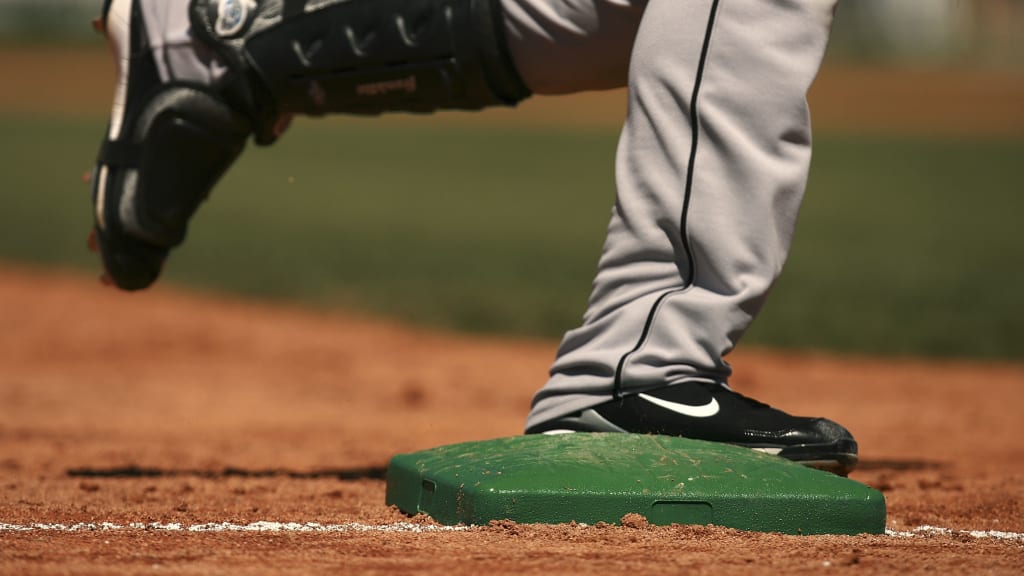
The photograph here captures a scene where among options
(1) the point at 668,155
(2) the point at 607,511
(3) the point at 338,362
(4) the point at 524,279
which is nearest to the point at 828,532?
(2) the point at 607,511

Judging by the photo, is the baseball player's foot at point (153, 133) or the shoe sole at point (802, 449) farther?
the baseball player's foot at point (153, 133)

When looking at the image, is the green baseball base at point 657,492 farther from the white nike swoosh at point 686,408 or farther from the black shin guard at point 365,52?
the black shin guard at point 365,52

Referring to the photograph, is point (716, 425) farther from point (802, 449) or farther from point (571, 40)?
point (571, 40)

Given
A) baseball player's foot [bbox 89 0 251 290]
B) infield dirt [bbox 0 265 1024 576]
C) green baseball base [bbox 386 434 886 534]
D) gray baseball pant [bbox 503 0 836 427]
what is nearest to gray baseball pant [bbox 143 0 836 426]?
gray baseball pant [bbox 503 0 836 427]

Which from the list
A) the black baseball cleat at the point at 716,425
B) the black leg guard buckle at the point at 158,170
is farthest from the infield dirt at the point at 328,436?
the black leg guard buckle at the point at 158,170

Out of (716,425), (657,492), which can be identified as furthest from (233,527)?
(716,425)

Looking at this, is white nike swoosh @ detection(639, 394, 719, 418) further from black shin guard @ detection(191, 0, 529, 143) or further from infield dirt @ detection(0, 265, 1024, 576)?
black shin guard @ detection(191, 0, 529, 143)

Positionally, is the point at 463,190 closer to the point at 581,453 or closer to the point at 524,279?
the point at 524,279
